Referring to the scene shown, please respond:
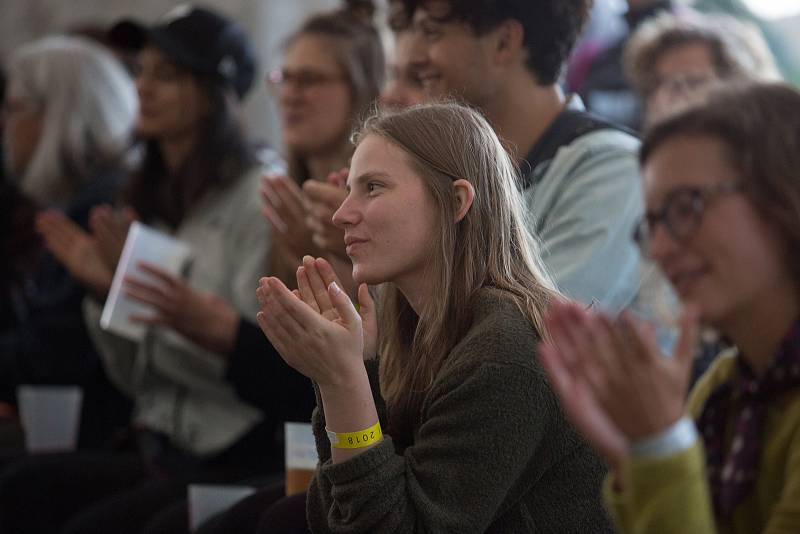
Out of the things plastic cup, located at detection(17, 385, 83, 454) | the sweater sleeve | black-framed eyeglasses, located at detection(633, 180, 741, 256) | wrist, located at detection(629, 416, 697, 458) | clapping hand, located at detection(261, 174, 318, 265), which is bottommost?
plastic cup, located at detection(17, 385, 83, 454)

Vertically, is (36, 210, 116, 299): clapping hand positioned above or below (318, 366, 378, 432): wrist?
below

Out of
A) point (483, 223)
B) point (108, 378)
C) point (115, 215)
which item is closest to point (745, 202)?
point (483, 223)

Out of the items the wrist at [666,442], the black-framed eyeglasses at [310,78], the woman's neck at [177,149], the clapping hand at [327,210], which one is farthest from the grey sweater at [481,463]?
the woman's neck at [177,149]

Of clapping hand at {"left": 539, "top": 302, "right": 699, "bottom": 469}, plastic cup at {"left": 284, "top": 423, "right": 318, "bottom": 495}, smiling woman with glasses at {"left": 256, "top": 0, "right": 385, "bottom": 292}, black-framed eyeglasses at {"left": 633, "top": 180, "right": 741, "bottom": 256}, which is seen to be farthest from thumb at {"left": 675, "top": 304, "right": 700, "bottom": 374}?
smiling woman with glasses at {"left": 256, "top": 0, "right": 385, "bottom": 292}

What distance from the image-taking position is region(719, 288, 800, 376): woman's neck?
1058 millimetres

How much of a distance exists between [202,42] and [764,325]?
2030mm

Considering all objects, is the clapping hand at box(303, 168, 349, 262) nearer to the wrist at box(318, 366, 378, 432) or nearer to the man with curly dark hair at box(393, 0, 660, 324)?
the man with curly dark hair at box(393, 0, 660, 324)

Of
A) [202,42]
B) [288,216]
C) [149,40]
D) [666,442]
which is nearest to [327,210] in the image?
[288,216]

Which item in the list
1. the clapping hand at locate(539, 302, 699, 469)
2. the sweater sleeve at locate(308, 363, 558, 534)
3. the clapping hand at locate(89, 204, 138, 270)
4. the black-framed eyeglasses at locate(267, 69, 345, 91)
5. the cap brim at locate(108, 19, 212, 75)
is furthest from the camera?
the cap brim at locate(108, 19, 212, 75)

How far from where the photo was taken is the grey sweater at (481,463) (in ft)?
4.24

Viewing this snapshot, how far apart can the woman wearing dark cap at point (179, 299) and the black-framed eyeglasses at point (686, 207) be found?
A: 4.84 ft

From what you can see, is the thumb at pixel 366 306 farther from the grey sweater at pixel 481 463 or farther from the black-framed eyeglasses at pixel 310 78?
the black-framed eyeglasses at pixel 310 78

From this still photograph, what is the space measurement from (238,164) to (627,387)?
1.91 meters

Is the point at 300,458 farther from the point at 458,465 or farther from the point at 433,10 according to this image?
the point at 433,10
